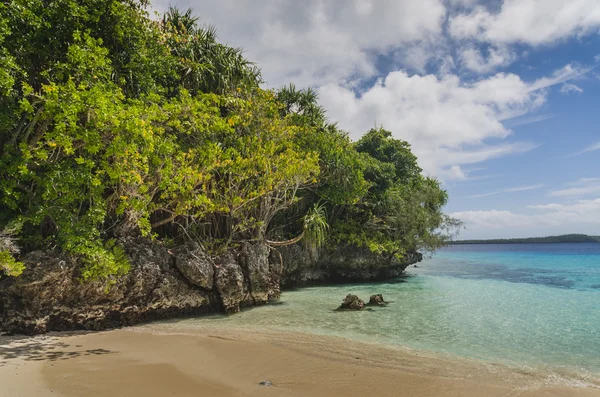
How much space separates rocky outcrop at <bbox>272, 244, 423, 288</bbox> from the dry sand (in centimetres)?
831

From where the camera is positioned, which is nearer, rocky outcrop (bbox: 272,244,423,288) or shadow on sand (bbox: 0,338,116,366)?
shadow on sand (bbox: 0,338,116,366)

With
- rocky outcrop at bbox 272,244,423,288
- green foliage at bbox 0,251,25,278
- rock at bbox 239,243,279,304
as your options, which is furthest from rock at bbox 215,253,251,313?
green foliage at bbox 0,251,25,278

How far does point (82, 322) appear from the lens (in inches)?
297

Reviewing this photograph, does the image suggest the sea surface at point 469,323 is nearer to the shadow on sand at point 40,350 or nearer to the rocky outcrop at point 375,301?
the rocky outcrop at point 375,301

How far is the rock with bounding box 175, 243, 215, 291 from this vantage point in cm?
934

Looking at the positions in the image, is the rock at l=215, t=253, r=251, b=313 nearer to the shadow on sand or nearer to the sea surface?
the sea surface

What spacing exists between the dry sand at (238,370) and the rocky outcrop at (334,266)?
8308mm

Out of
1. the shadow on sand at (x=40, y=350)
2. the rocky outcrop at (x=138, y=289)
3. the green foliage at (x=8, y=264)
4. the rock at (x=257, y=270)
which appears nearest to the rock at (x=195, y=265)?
the rocky outcrop at (x=138, y=289)

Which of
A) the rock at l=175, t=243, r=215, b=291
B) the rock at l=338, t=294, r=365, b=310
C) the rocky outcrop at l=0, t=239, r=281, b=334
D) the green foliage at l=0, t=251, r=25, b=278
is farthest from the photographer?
the rock at l=338, t=294, r=365, b=310

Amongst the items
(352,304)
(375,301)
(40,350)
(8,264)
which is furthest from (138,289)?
(375,301)

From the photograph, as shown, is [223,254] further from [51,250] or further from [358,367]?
[358,367]

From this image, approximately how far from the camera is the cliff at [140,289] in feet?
22.6

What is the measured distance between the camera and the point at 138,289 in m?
8.37

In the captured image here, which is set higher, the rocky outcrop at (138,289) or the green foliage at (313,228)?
the green foliage at (313,228)
